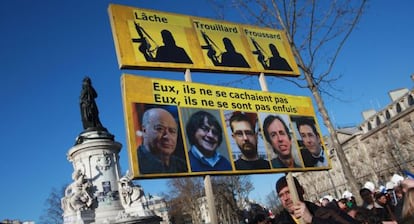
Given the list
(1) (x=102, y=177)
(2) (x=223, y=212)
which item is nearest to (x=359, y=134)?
(2) (x=223, y=212)

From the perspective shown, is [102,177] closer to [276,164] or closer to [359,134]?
[276,164]

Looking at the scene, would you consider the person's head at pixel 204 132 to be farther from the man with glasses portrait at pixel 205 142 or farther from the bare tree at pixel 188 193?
the bare tree at pixel 188 193

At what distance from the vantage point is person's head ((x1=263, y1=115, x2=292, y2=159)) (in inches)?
241

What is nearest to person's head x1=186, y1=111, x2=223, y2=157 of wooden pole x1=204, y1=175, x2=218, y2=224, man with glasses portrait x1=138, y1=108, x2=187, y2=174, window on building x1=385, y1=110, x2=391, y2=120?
man with glasses portrait x1=138, y1=108, x2=187, y2=174

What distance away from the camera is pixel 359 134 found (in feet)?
193

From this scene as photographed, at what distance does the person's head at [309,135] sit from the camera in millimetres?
6602

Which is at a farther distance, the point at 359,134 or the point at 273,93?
the point at 359,134

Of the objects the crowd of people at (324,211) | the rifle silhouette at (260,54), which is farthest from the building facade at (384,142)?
the crowd of people at (324,211)

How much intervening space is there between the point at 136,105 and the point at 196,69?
1.51m

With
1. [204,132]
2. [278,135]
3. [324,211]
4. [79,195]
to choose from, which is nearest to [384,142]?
[79,195]

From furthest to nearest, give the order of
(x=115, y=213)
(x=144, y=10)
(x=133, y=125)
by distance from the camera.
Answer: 1. (x=115, y=213)
2. (x=144, y=10)
3. (x=133, y=125)

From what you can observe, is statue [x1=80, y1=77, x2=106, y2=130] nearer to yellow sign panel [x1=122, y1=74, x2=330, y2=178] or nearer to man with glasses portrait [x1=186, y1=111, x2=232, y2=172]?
yellow sign panel [x1=122, y1=74, x2=330, y2=178]

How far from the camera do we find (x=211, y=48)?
6492 mm

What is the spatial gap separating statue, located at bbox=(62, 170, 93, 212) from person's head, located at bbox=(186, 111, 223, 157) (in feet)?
33.2
